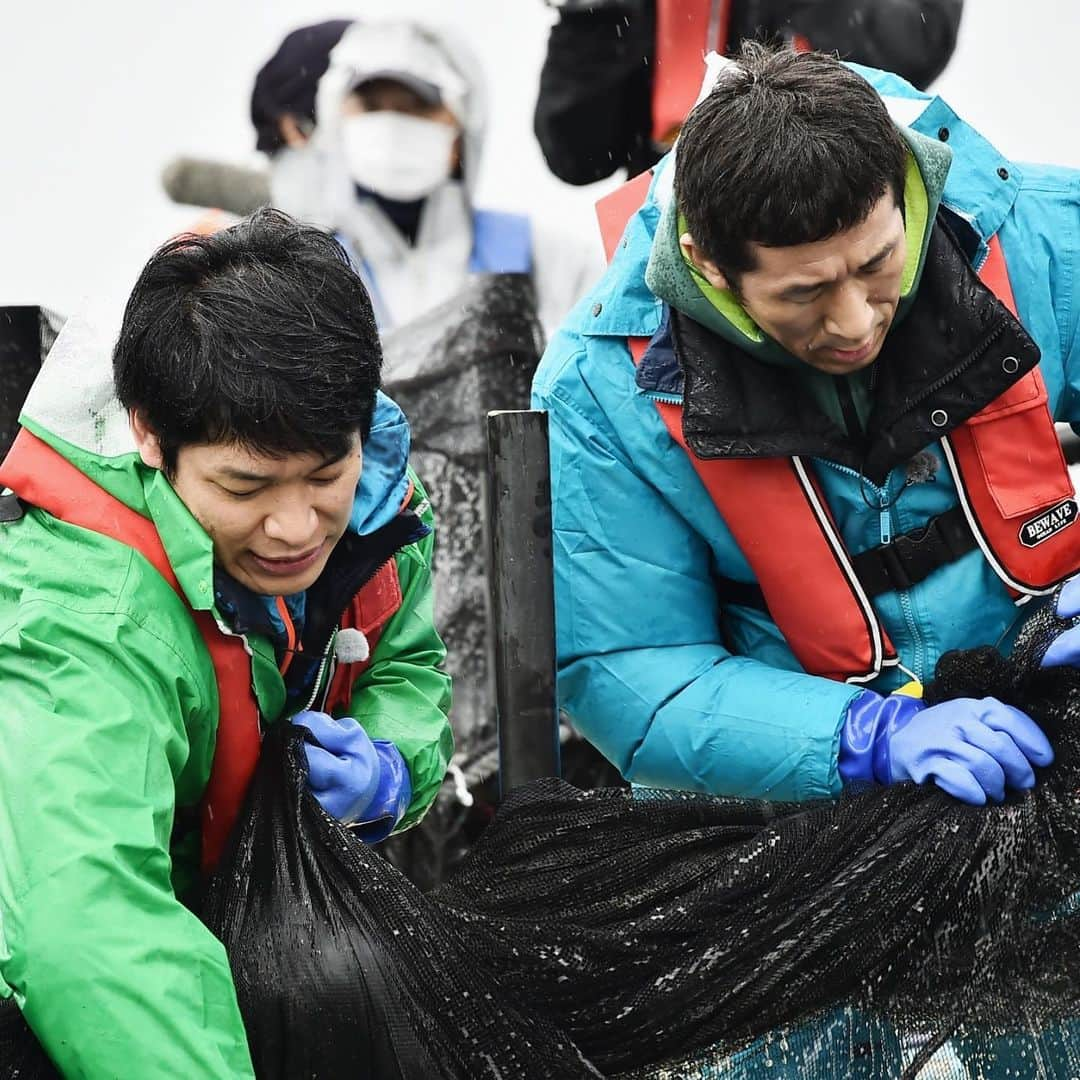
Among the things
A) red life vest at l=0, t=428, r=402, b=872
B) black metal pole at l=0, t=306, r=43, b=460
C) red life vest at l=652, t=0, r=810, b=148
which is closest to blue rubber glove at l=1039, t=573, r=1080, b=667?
red life vest at l=0, t=428, r=402, b=872

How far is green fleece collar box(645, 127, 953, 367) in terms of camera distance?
2207 mm

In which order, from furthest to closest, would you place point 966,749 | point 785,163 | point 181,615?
point 785,163 < point 966,749 < point 181,615

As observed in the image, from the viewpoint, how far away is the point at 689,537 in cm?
238

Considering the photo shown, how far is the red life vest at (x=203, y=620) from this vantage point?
185 centimetres

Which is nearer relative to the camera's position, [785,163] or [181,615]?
[181,615]

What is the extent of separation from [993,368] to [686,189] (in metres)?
0.43

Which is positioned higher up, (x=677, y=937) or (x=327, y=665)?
(x=327, y=665)

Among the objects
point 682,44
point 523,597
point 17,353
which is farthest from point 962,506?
point 682,44

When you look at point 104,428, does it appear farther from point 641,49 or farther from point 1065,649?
point 641,49

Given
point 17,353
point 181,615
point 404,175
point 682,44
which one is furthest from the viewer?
point 404,175

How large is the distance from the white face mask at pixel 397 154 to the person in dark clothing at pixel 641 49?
1.93 feet

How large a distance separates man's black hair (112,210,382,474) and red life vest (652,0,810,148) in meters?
2.44

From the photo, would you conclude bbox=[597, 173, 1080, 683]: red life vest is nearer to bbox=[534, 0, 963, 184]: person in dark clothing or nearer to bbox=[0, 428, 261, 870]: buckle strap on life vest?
bbox=[0, 428, 261, 870]: buckle strap on life vest

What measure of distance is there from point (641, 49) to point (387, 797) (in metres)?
2.75
